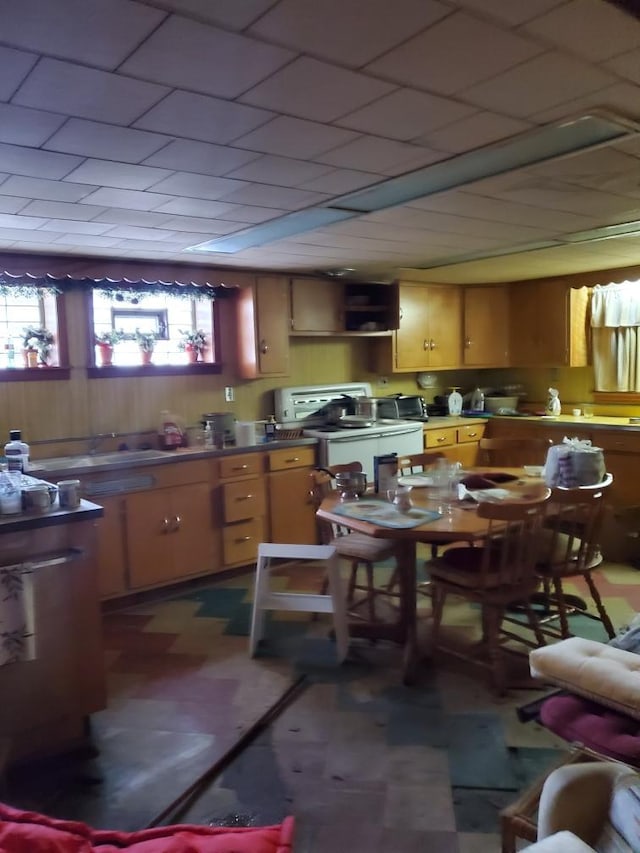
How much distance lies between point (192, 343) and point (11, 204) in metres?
2.13

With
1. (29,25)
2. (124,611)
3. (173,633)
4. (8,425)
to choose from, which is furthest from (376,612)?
(29,25)

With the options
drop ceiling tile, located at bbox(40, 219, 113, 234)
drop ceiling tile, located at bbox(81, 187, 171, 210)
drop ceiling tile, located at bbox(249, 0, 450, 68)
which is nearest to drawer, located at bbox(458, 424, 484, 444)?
drop ceiling tile, located at bbox(40, 219, 113, 234)

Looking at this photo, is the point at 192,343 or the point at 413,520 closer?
the point at 413,520

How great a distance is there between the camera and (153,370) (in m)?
4.70

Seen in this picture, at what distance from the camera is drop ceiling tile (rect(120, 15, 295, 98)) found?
1.51 metres

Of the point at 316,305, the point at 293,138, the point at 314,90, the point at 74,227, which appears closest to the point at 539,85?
the point at 314,90

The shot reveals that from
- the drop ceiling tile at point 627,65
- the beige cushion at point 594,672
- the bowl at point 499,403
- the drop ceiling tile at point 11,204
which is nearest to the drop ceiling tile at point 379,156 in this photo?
the drop ceiling tile at point 627,65

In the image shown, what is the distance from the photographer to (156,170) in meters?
2.47

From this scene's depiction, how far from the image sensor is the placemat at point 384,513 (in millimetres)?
2955

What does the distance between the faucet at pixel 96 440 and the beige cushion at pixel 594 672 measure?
10.9ft

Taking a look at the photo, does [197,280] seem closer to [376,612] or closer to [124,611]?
[124,611]

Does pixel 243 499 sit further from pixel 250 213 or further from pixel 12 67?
pixel 12 67

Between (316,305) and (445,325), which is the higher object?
(316,305)

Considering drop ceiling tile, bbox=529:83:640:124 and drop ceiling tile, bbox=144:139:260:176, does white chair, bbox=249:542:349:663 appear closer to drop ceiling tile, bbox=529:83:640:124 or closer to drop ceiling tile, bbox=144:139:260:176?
drop ceiling tile, bbox=144:139:260:176
